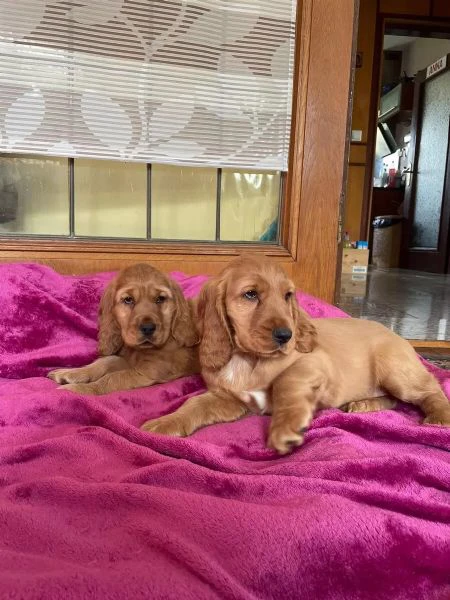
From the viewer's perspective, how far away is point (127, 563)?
2.76 feet

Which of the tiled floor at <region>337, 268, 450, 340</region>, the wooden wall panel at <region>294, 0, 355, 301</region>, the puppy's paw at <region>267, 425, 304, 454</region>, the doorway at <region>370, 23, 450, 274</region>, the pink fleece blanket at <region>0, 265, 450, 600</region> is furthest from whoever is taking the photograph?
the doorway at <region>370, 23, 450, 274</region>

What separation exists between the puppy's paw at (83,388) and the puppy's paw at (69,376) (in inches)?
4.3

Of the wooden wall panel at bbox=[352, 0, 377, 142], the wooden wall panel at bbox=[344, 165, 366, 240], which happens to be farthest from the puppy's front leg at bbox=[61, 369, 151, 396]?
the wooden wall panel at bbox=[352, 0, 377, 142]

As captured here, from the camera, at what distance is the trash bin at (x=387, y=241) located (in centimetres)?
996

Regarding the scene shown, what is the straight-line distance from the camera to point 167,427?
1393 mm

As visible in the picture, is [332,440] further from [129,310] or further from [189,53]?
[189,53]

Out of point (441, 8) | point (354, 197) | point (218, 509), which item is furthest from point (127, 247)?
point (441, 8)

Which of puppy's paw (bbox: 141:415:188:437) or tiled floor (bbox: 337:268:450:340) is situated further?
tiled floor (bbox: 337:268:450:340)

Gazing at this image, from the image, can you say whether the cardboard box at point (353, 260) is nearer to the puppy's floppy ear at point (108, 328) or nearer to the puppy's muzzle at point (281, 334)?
the puppy's floppy ear at point (108, 328)

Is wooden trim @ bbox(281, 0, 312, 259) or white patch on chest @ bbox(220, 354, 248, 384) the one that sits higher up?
wooden trim @ bbox(281, 0, 312, 259)

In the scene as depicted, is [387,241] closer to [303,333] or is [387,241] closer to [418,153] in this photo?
[418,153]

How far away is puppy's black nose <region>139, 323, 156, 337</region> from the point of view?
6.08 ft

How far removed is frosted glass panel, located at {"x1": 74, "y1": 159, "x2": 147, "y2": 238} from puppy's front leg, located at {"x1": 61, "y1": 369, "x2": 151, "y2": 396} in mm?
1078

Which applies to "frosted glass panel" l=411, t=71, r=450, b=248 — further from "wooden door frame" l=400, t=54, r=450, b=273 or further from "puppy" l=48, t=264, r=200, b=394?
Result: "puppy" l=48, t=264, r=200, b=394
